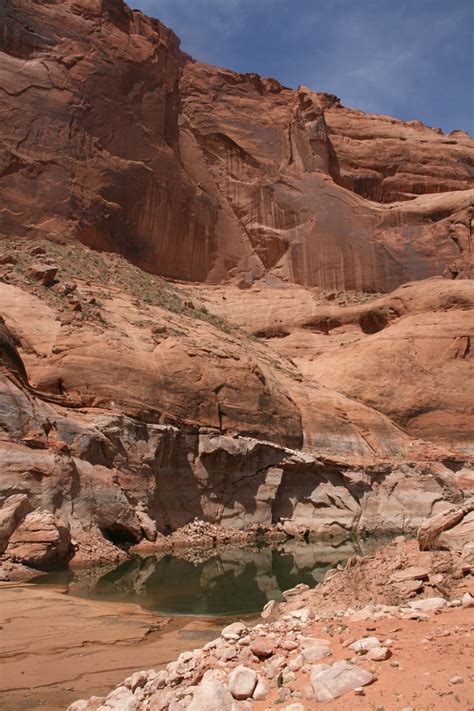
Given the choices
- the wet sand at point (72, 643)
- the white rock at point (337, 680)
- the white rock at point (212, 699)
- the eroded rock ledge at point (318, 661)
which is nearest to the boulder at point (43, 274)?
the wet sand at point (72, 643)

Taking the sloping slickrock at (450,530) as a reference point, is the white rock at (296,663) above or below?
below

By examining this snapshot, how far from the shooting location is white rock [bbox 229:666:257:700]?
5.40 meters

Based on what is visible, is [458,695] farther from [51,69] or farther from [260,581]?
[51,69]

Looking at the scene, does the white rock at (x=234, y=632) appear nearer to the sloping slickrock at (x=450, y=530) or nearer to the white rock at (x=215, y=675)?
the white rock at (x=215, y=675)

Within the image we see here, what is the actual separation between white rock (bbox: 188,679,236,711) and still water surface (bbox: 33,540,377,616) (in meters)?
7.52

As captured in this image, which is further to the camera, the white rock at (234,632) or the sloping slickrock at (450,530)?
the sloping slickrock at (450,530)

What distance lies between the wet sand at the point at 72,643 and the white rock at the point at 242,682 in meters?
2.15

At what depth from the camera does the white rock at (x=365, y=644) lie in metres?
5.92

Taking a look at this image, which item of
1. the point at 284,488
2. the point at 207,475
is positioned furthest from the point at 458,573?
the point at 284,488

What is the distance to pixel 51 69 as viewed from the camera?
41.8 meters

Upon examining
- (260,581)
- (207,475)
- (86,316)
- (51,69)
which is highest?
(51,69)

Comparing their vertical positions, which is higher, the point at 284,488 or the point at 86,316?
the point at 86,316

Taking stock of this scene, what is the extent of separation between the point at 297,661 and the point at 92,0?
164 feet

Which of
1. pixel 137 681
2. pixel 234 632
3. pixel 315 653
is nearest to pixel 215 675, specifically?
pixel 315 653
